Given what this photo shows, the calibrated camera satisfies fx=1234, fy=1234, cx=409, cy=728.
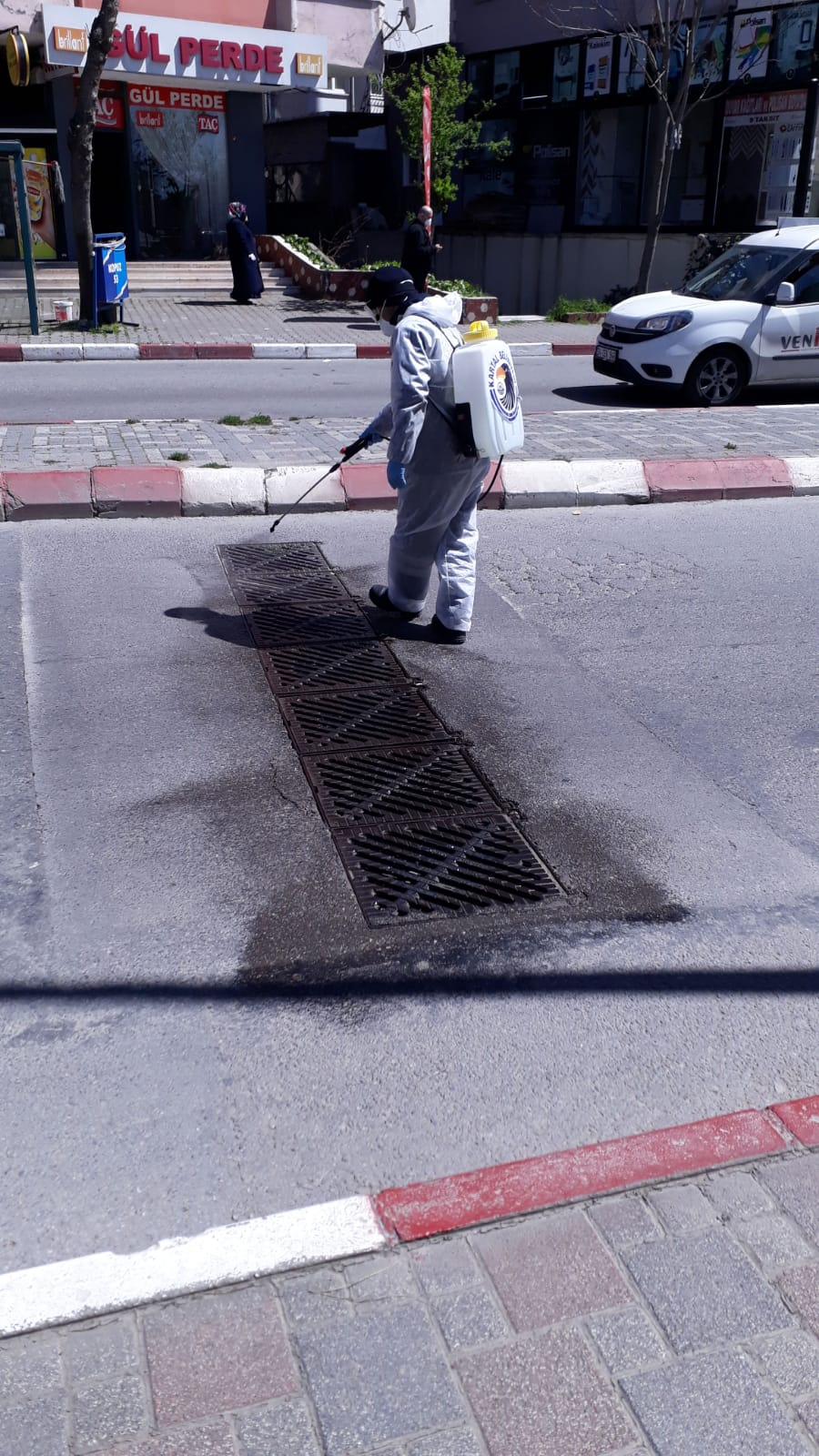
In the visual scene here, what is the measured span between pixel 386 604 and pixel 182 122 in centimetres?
2112

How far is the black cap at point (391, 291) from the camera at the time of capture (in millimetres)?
5887

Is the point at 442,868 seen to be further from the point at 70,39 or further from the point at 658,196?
the point at 70,39

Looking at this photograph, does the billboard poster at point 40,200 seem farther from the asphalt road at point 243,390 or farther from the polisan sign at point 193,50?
the asphalt road at point 243,390

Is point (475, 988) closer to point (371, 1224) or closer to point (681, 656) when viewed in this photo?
point (371, 1224)

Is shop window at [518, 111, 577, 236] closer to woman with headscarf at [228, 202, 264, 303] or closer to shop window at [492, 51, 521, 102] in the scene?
shop window at [492, 51, 521, 102]

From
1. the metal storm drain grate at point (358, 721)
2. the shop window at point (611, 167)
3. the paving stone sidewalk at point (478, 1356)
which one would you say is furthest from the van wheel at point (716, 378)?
the shop window at point (611, 167)

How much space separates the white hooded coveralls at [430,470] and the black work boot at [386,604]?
6cm

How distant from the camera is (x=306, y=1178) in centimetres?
285

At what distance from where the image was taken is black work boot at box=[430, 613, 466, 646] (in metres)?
6.34

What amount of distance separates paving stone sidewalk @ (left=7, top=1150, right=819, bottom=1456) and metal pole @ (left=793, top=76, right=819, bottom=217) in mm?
24923

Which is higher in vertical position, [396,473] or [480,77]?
[480,77]

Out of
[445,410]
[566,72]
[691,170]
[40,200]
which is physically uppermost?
[566,72]

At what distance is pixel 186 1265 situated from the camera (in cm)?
260

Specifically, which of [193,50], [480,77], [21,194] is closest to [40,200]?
[193,50]
